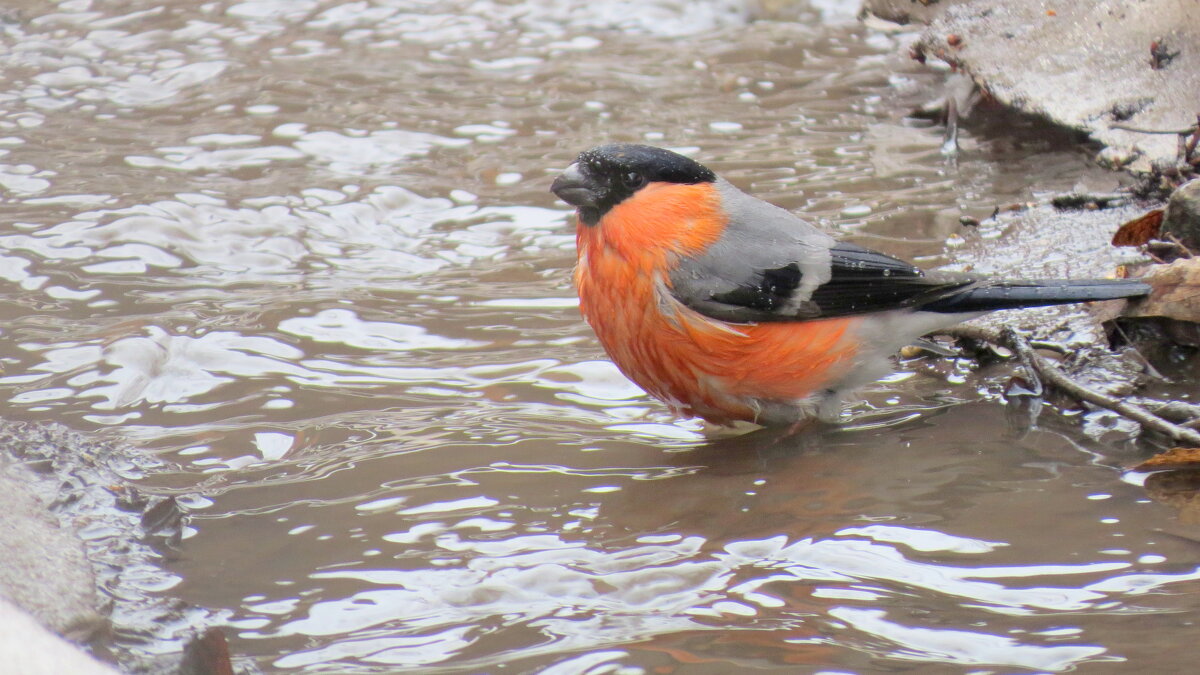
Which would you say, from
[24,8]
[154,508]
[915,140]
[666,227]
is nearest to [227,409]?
[154,508]

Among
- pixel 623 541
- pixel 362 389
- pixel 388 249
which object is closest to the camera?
pixel 623 541

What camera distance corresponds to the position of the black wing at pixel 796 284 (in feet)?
13.0

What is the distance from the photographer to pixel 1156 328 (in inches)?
163

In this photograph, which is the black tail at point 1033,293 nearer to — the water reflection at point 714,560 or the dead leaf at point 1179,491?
the water reflection at point 714,560

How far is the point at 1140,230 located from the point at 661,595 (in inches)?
108

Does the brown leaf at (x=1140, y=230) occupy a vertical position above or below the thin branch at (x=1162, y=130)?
below

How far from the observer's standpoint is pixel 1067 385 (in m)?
3.91

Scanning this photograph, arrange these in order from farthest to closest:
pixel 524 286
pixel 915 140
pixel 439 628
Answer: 1. pixel 915 140
2. pixel 524 286
3. pixel 439 628

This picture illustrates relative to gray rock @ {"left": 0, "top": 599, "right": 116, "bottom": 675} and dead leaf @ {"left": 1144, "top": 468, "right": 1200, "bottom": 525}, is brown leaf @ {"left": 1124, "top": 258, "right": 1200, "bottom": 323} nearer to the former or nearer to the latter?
dead leaf @ {"left": 1144, "top": 468, "right": 1200, "bottom": 525}

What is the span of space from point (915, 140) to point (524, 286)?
2752 millimetres

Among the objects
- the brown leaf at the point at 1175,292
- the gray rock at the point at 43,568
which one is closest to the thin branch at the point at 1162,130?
the brown leaf at the point at 1175,292

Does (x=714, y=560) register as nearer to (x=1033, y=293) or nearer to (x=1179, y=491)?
(x=1179, y=491)

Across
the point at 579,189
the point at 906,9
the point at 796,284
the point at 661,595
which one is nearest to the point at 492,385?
the point at 579,189

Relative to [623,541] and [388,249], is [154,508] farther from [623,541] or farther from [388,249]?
[388,249]
